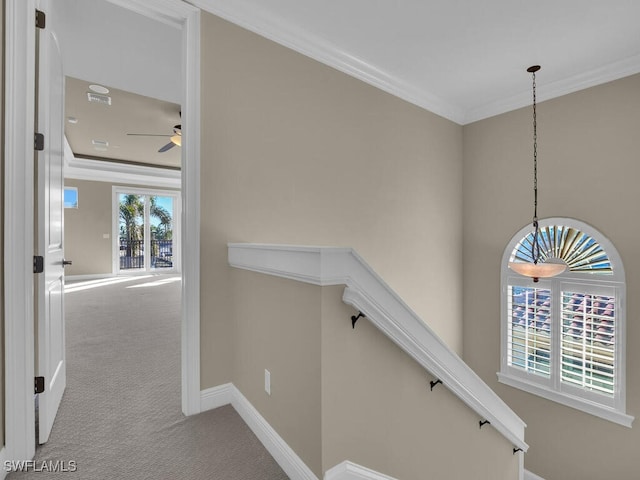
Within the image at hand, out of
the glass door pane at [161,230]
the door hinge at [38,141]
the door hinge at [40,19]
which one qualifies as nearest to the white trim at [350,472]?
the door hinge at [38,141]

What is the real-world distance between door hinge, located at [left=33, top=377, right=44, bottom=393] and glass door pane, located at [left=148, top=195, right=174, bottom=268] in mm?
7947

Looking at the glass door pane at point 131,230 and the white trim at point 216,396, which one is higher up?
the glass door pane at point 131,230

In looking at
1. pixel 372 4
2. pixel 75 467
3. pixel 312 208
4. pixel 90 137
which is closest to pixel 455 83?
pixel 372 4

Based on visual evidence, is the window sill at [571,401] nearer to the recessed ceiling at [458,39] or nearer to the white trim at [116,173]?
the recessed ceiling at [458,39]

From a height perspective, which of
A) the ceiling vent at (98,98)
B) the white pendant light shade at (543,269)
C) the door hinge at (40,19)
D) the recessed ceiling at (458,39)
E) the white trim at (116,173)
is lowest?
the white pendant light shade at (543,269)

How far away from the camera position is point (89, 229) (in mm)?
7621

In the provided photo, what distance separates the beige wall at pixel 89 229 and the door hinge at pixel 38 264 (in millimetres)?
7230

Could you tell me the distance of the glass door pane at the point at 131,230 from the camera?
322 inches

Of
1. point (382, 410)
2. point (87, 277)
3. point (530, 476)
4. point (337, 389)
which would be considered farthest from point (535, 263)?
point (87, 277)

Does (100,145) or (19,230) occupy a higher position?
(100,145)

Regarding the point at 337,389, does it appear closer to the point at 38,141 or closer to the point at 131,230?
the point at 38,141

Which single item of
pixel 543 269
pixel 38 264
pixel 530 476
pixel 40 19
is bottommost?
pixel 530 476

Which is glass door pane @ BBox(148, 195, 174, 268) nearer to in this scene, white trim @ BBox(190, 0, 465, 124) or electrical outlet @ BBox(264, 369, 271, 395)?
white trim @ BBox(190, 0, 465, 124)

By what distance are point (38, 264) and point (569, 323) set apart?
15.3 feet
